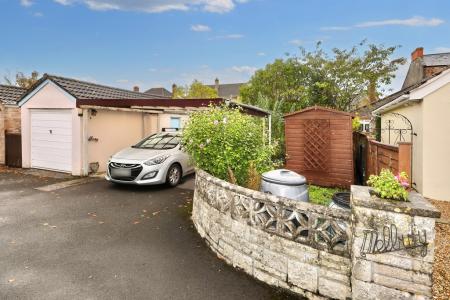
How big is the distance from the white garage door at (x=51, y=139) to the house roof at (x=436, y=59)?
17563 mm

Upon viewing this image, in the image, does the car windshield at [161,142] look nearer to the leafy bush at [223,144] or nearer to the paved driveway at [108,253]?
the paved driveway at [108,253]

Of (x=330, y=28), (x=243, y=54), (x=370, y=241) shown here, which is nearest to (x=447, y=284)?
(x=370, y=241)

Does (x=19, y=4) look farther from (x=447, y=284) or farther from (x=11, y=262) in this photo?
(x=447, y=284)

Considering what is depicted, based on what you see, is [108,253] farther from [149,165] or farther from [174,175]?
[174,175]

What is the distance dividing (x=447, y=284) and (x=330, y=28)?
723 inches

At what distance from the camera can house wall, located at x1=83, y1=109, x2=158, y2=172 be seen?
10070mm

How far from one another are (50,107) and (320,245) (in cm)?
1090

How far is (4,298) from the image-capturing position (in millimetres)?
2979

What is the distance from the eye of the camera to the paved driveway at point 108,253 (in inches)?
124

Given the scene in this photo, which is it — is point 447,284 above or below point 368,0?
below

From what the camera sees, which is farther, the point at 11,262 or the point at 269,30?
the point at 269,30

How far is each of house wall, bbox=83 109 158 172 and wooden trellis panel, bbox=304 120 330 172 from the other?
24.7 ft

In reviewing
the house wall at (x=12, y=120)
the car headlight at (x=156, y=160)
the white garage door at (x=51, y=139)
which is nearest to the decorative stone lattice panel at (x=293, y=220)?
the car headlight at (x=156, y=160)

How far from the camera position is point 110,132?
35.6ft
